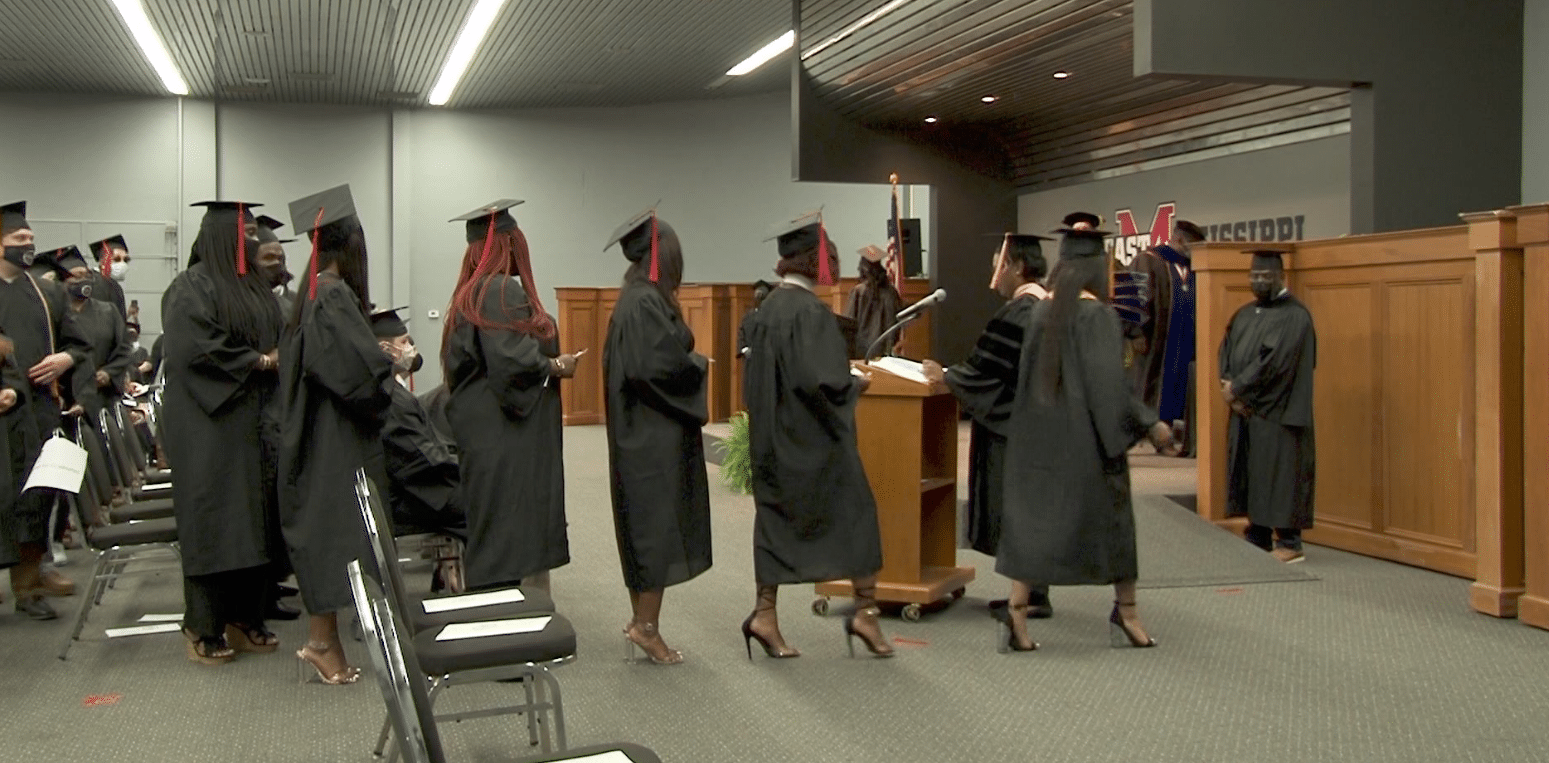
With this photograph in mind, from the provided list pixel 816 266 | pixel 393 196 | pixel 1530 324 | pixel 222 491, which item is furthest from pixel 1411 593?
pixel 393 196

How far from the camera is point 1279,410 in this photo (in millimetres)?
7191

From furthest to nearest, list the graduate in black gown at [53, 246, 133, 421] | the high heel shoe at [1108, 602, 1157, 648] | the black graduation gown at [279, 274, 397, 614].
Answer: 1. the graduate in black gown at [53, 246, 133, 421]
2. the high heel shoe at [1108, 602, 1157, 648]
3. the black graduation gown at [279, 274, 397, 614]

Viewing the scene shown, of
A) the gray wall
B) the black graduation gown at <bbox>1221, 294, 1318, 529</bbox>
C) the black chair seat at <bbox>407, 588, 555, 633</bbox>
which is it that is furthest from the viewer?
the gray wall

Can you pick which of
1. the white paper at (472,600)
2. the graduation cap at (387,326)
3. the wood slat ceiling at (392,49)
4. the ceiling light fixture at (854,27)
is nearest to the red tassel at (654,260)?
the white paper at (472,600)

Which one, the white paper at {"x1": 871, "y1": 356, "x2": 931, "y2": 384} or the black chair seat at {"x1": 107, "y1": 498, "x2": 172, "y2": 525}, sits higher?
the white paper at {"x1": 871, "y1": 356, "x2": 931, "y2": 384}

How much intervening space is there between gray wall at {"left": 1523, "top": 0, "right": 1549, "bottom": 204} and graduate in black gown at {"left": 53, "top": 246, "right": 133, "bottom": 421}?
8.05 m

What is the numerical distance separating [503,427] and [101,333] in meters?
4.18

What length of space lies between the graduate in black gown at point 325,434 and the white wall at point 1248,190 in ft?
22.0

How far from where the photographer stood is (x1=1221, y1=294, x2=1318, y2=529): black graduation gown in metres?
7.14

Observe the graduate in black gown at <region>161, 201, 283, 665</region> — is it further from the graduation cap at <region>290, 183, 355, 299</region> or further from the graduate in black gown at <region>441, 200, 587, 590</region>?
the graduate in black gown at <region>441, 200, 587, 590</region>

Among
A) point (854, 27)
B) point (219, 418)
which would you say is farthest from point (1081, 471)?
point (854, 27)

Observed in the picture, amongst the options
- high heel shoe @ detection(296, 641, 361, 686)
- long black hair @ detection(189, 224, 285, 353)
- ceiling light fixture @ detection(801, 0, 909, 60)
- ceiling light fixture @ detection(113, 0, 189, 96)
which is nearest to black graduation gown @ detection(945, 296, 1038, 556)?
high heel shoe @ detection(296, 641, 361, 686)

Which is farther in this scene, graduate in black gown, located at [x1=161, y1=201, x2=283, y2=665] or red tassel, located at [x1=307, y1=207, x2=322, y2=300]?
graduate in black gown, located at [x1=161, y1=201, x2=283, y2=665]

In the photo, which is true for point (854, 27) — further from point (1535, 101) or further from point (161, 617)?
point (161, 617)
